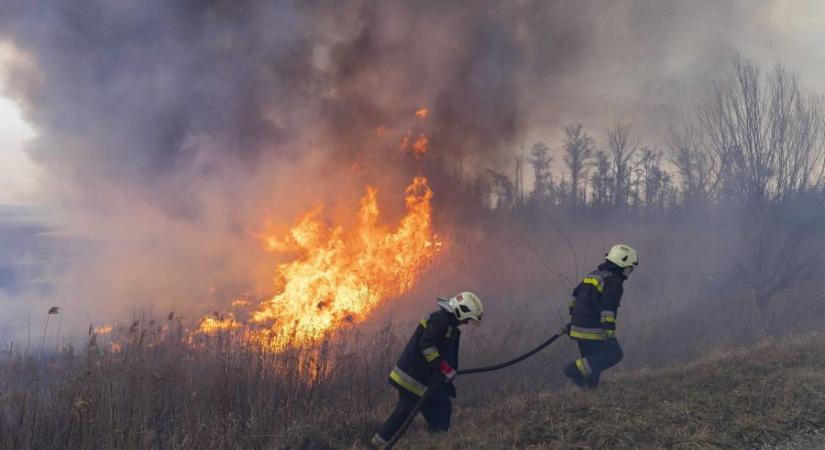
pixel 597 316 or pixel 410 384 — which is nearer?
pixel 410 384

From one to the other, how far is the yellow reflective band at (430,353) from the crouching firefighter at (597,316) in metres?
2.21

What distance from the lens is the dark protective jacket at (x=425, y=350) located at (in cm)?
546

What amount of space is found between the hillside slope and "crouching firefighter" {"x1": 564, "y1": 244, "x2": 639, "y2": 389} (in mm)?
302

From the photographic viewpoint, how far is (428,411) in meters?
5.90

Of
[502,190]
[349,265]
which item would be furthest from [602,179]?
[349,265]

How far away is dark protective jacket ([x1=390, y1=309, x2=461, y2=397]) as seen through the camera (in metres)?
5.46

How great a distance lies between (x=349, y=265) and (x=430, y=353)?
6.64m

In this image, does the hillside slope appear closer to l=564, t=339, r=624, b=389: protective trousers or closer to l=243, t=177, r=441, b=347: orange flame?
l=564, t=339, r=624, b=389: protective trousers

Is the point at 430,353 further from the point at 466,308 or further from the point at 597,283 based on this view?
the point at 597,283

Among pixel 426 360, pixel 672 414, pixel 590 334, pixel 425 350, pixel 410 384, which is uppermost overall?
pixel 590 334

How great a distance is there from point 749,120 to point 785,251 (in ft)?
10.3

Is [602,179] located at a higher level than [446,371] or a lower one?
higher

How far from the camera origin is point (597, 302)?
21.7 feet

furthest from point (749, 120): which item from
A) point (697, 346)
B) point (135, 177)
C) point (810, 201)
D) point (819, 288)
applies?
point (135, 177)
